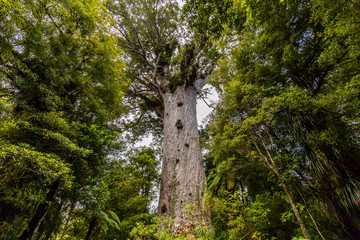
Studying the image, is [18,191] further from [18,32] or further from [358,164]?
[358,164]

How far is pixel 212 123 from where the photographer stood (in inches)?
169

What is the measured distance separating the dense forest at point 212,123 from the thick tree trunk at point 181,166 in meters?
0.03

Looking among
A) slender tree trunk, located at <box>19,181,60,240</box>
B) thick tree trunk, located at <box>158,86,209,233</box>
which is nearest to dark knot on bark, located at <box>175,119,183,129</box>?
thick tree trunk, located at <box>158,86,209,233</box>

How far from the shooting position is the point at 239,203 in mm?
2506

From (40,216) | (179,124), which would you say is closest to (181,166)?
(179,124)

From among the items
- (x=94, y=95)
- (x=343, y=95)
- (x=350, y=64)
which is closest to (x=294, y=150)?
(x=343, y=95)

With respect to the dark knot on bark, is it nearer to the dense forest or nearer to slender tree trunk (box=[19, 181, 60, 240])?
the dense forest

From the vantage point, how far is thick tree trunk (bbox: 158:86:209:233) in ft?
10.6

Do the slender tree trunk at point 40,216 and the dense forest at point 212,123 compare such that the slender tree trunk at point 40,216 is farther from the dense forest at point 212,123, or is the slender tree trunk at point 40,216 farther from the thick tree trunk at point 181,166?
the thick tree trunk at point 181,166

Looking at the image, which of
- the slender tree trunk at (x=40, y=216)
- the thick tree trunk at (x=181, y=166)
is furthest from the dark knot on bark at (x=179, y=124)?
the slender tree trunk at (x=40, y=216)

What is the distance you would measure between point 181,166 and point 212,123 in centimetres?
158

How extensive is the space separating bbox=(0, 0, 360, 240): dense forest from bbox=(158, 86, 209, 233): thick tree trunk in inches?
1.4

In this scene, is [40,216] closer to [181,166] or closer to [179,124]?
[181,166]

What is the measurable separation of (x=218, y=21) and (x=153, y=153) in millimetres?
7488
